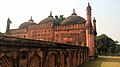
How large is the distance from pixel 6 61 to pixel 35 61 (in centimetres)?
259

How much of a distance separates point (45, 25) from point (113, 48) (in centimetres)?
2690

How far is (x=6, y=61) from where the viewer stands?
731cm

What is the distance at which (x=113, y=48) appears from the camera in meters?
47.8

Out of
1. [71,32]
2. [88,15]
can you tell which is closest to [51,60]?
[71,32]

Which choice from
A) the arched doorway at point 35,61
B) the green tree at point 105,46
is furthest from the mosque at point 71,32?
the arched doorway at point 35,61

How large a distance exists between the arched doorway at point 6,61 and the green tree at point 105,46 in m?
41.2

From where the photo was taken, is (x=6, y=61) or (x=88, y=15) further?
(x=88, y=15)

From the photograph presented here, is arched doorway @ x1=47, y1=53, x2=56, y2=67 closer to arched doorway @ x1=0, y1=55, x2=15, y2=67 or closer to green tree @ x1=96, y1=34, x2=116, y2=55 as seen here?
arched doorway @ x1=0, y1=55, x2=15, y2=67

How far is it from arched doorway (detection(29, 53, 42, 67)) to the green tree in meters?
38.5

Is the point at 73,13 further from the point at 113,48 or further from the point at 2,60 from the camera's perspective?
the point at 2,60

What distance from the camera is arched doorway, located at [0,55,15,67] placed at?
7.05 metres

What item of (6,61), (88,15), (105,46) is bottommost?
(105,46)

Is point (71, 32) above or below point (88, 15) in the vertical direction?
below

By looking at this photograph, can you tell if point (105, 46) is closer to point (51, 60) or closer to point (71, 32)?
point (71, 32)
